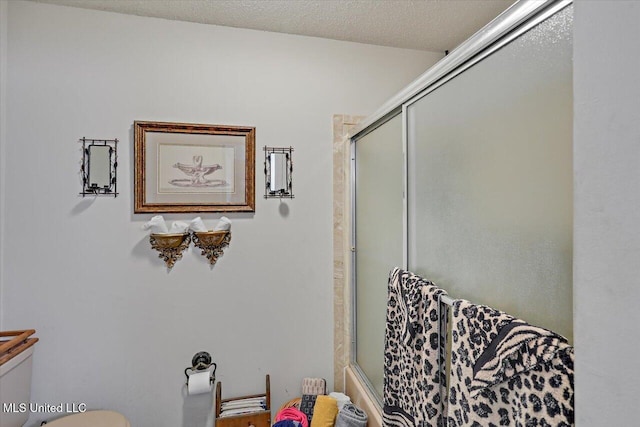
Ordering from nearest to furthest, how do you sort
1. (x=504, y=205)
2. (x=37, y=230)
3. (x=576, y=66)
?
(x=576, y=66) → (x=504, y=205) → (x=37, y=230)

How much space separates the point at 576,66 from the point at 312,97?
1600mm

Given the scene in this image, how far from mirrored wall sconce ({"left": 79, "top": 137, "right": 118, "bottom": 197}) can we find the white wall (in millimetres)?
1839

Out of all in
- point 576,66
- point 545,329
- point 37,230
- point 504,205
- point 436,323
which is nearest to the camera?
point 576,66

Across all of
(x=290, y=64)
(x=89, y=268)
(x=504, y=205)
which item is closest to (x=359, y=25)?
(x=290, y=64)

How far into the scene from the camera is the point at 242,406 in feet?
5.68

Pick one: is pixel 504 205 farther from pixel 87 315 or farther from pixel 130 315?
pixel 87 315

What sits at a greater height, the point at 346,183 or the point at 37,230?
the point at 346,183

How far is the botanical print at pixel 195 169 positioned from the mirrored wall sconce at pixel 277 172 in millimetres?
189

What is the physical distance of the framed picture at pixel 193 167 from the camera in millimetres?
1692

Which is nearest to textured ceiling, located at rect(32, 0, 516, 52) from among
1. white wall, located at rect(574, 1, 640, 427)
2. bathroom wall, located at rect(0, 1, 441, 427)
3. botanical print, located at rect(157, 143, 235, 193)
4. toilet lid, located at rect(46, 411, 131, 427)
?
bathroom wall, located at rect(0, 1, 441, 427)

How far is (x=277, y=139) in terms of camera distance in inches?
73.2

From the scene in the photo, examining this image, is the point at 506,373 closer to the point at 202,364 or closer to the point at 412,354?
the point at 412,354

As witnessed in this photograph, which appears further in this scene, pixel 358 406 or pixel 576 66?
pixel 358 406

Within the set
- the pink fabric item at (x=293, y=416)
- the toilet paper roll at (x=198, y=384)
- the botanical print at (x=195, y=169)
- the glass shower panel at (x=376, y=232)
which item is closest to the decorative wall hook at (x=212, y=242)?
the botanical print at (x=195, y=169)
